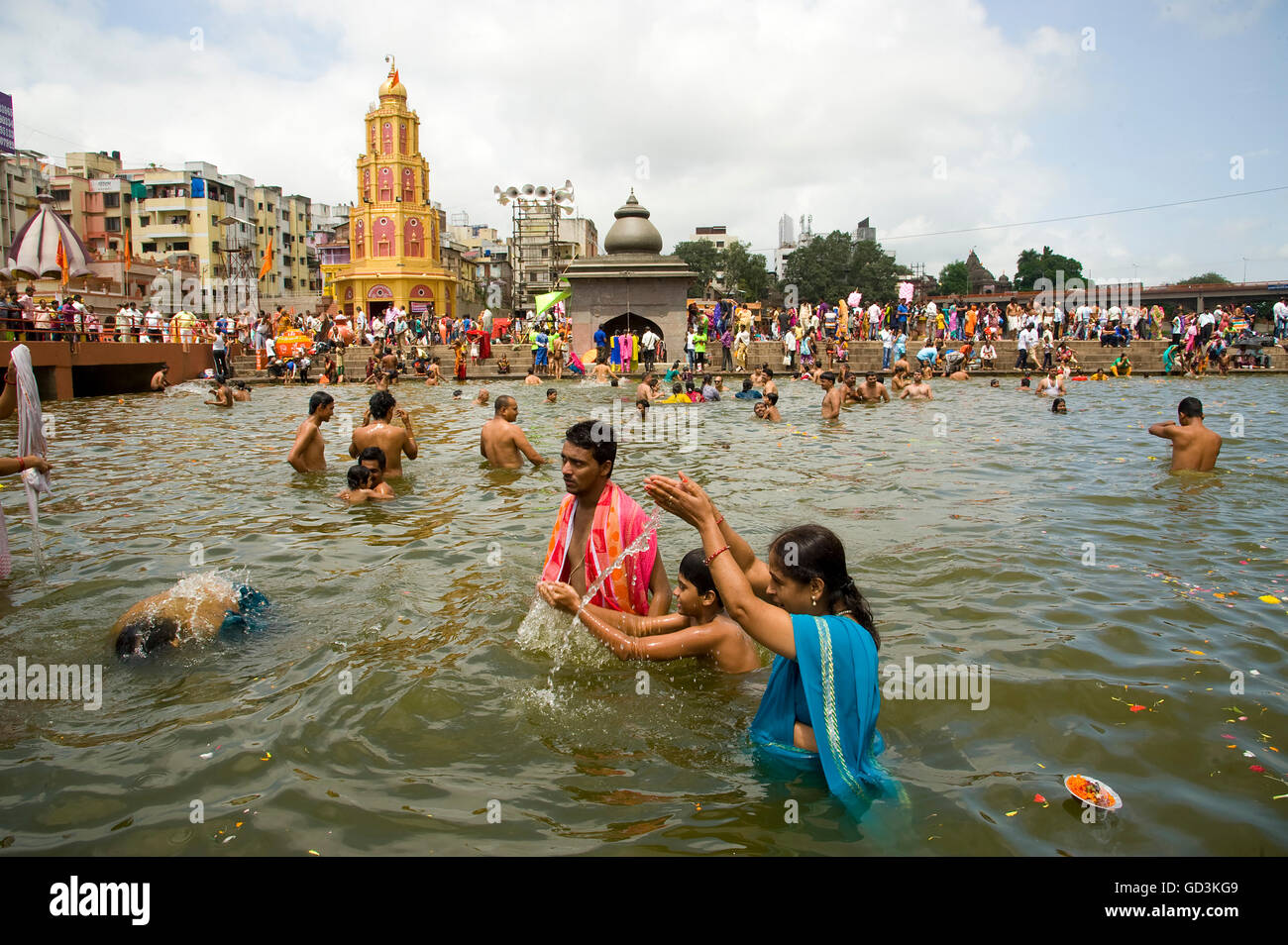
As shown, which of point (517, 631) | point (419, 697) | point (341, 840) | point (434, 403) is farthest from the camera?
point (434, 403)

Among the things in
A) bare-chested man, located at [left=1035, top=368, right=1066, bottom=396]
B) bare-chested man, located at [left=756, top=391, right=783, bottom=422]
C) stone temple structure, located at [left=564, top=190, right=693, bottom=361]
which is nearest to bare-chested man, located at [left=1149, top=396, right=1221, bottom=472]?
bare-chested man, located at [left=756, top=391, right=783, bottom=422]

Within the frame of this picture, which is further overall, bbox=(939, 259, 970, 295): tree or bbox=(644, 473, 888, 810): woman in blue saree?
bbox=(939, 259, 970, 295): tree

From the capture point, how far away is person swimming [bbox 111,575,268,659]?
4406 millimetres

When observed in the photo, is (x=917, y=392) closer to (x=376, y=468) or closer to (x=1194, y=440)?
(x=1194, y=440)

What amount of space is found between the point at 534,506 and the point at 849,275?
65514 mm

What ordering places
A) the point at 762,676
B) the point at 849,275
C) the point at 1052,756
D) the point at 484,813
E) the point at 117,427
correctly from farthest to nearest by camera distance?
the point at 849,275, the point at 117,427, the point at 762,676, the point at 1052,756, the point at 484,813

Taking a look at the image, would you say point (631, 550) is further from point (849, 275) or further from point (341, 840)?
point (849, 275)

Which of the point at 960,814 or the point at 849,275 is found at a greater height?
the point at 849,275

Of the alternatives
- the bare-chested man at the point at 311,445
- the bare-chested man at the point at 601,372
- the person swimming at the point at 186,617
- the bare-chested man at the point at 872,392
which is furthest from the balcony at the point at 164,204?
the person swimming at the point at 186,617

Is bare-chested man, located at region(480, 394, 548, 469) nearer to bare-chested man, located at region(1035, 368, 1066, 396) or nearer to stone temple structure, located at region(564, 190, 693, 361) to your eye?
bare-chested man, located at region(1035, 368, 1066, 396)

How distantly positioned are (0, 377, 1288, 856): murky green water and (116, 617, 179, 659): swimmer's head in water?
4.3 inches

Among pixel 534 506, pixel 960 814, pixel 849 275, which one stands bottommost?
pixel 960 814

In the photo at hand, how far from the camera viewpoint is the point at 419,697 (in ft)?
13.4
